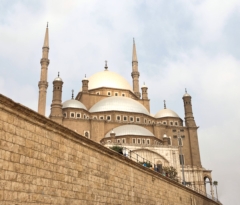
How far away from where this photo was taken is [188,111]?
41.3 metres

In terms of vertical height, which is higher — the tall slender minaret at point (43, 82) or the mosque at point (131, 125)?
the tall slender minaret at point (43, 82)

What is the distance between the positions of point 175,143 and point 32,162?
34.1 m

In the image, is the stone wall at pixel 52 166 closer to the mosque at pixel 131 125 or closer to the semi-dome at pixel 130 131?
the mosque at pixel 131 125

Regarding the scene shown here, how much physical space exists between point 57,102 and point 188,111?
18565 millimetres

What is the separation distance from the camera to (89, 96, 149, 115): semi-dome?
39156 mm

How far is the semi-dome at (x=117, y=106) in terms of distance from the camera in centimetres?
3916

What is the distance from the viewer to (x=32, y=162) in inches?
238

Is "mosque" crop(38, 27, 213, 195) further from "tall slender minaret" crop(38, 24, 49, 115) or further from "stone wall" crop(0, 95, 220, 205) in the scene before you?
"stone wall" crop(0, 95, 220, 205)

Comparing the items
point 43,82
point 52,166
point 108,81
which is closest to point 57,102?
point 43,82

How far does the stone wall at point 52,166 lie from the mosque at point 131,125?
21.1 m

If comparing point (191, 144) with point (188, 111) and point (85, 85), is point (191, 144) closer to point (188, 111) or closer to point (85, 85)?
point (188, 111)

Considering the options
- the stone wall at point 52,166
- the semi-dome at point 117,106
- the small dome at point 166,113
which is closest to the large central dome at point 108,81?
the semi-dome at point 117,106

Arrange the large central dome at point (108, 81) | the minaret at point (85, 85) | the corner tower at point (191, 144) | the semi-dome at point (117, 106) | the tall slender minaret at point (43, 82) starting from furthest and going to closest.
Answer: the large central dome at point (108, 81) → the minaret at point (85, 85) → the semi-dome at point (117, 106) → the corner tower at point (191, 144) → the tall slender minaret at point (43, 82)

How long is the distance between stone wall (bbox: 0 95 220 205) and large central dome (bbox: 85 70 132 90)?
3613cm
